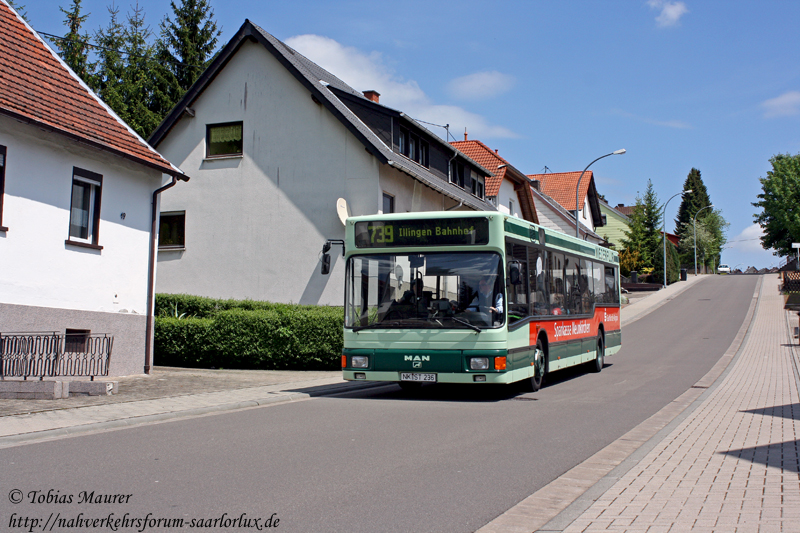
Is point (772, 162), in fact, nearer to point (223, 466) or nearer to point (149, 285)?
point (149, 285)

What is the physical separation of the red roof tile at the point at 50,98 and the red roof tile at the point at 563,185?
47583mm

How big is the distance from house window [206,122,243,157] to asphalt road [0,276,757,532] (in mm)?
14549

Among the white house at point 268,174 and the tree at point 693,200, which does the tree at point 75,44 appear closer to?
the white house at point 268,174

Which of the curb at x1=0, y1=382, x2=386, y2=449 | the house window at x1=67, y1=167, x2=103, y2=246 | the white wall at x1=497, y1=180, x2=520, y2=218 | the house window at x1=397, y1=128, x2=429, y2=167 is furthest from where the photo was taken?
the white wall at x1=497, y1=180, x2=520, y2=218

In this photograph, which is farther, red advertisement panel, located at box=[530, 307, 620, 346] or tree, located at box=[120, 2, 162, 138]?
tree, located at box=[120, 2, 162, 138]

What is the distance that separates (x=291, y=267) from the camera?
23688 mm

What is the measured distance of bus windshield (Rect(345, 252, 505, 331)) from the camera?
11742 mm

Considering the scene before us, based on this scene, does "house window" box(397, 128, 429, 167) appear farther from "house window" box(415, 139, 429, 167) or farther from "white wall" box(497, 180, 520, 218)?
"white wall" box(497, 180, 520, 218)

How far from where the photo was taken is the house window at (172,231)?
25.5 metres

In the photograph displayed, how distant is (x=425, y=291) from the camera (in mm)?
12031

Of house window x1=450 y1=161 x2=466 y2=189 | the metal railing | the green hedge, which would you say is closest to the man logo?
the metal railing

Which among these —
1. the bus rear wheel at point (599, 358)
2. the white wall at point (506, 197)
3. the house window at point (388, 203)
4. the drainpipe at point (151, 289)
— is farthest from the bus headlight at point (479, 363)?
the white wall at point (506, 197)

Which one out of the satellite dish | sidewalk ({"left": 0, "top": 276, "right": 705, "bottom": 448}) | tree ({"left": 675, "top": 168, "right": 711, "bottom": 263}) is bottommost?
sidewalk ({"left": 0, "top": 276, "right": 705, "bottom": 448})

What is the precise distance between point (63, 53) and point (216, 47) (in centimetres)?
768
